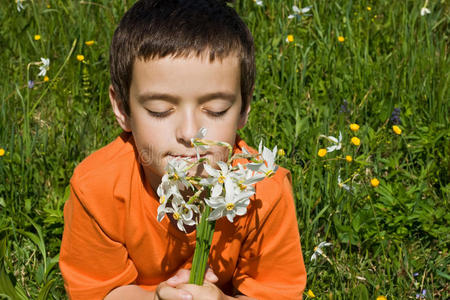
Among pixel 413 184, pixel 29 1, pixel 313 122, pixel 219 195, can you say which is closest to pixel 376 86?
pixel 313 122

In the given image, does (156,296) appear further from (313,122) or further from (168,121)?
(313,122)

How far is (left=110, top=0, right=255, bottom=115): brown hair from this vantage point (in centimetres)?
181

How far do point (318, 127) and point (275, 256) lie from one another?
0.98 m

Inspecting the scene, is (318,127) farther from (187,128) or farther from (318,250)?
(187,128)

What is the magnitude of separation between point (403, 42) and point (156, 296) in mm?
A: 2228

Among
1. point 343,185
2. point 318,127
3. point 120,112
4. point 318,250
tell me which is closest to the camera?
point 120,112

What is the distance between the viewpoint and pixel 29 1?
3.88 metres

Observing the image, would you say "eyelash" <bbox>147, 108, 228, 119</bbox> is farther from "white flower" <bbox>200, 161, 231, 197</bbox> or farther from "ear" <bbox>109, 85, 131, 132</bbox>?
"white flower" <bbox>200, 161, 231, 197</bbox>

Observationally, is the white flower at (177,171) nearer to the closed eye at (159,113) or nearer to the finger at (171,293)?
the closed eye at (159,113)

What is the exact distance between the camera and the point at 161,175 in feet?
6.31

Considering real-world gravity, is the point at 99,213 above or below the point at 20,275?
above

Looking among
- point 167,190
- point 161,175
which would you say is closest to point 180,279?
point 161,175

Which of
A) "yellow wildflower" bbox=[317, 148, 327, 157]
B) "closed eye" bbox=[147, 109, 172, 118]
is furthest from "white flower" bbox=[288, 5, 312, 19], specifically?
"closed eye" bbox=[147, 109, 172, 118]

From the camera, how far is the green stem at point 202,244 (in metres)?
1.60
